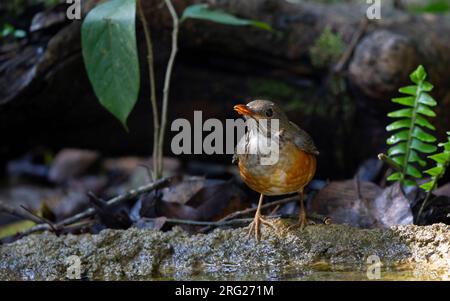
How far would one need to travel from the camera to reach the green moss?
5418 mm

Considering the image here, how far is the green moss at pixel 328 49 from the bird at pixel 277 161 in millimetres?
1651

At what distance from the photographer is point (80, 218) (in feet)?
14.1

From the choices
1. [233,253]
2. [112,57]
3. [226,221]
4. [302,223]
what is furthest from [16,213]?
[302,223]

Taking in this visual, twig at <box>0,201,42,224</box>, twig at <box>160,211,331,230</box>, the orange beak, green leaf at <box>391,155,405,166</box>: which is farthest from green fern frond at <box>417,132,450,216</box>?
twig at <box>0,201,42,224</box>

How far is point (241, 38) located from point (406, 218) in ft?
6.87

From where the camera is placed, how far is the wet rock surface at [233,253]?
3.43m

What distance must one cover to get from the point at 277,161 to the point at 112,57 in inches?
48.2

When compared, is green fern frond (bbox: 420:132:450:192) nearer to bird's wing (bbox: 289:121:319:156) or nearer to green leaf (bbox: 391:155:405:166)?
green leaf (bbox: 391:155:405:166)

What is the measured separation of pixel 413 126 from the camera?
4242mm

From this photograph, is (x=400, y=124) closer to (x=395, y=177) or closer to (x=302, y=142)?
(x=395, y=177)

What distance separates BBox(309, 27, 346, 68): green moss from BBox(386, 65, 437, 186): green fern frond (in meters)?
1.26

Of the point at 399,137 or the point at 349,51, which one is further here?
the point at 349,51
